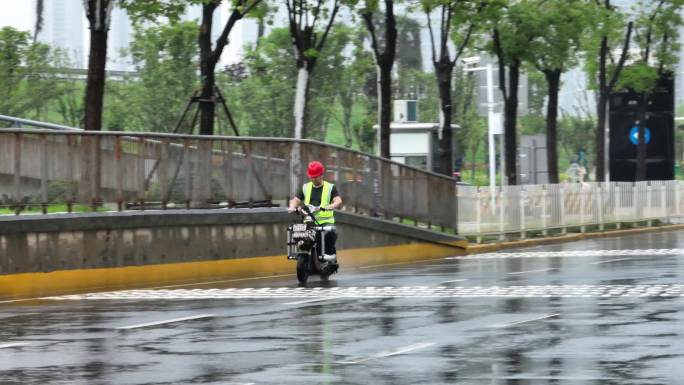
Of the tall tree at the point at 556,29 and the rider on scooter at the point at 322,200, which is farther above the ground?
the tall tree at the point at 556,29

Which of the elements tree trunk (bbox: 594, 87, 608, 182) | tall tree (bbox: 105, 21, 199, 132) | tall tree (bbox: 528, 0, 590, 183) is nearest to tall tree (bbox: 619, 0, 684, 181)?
tree trunk (bbox: 594, 87, 608, 182)

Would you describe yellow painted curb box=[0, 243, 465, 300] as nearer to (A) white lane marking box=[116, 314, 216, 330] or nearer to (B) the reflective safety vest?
(B) the reflective safety vest

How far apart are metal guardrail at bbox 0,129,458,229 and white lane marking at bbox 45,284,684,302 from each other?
2.21 metres

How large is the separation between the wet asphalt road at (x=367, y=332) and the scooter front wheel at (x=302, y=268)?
0.18m

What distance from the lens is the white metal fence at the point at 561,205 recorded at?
125ft

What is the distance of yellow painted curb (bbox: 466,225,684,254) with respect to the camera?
3697 centimetres

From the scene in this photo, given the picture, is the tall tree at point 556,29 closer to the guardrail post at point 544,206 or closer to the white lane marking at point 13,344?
the guardrail post at point 544,206

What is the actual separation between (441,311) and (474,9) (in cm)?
2805

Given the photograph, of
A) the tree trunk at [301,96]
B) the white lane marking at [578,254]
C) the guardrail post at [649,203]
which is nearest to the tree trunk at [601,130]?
the guardrail post at [649,203]

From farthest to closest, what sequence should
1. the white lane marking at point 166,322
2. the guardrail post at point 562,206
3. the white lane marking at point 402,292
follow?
the guardrail post at point 562,206
the white lane marking at point 402,292
the white lane marking at point 166,322

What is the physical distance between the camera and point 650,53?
6284 centimetres

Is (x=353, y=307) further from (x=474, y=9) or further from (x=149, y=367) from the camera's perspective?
(x=474, y=9)

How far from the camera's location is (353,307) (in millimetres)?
18297

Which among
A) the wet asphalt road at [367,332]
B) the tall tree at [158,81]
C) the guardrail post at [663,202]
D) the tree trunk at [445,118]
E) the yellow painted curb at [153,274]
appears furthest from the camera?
the tall tree at [158,81]
